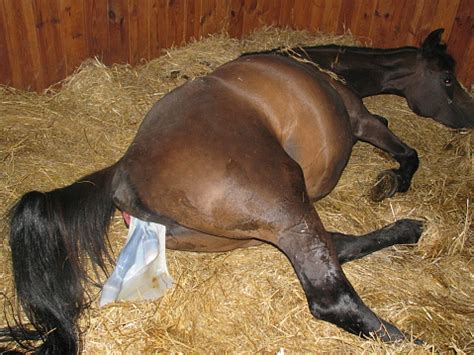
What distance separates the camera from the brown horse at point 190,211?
6.98 feet

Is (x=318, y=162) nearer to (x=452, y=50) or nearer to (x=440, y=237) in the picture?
(x=440, y=237)

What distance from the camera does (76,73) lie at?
418 centimetres

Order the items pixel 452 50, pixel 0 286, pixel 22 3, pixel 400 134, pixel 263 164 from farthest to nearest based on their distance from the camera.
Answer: pixel 452 50 → pixel 400 134 → pixel 22 3 → pixel 0 286 → pixel 263 164

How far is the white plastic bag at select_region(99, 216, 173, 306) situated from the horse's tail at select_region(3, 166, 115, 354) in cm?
12

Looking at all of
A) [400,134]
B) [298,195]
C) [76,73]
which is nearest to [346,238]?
[298,195]

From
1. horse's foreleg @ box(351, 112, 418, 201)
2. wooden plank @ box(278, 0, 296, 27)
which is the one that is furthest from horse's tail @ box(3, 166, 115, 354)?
wooden plank @ box(278, 0, 296, 27)

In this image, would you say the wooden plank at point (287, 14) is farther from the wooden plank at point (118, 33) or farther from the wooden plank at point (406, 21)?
the wooden plank at point (118, 33)

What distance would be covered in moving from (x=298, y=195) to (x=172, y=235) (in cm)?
65

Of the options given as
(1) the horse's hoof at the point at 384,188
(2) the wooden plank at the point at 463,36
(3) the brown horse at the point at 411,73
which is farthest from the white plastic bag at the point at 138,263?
(2) the wooden plank at the point at 463,36

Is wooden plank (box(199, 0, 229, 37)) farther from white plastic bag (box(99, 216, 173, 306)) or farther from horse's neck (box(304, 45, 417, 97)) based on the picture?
white plastic bag (box(99, 216, 173, 306))

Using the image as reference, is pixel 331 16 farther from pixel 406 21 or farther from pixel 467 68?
pixel 467 68

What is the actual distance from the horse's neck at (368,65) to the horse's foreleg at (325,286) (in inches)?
73.7

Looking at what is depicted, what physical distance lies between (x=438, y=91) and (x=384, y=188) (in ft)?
3.81

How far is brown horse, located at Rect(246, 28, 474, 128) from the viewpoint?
12.3ft
